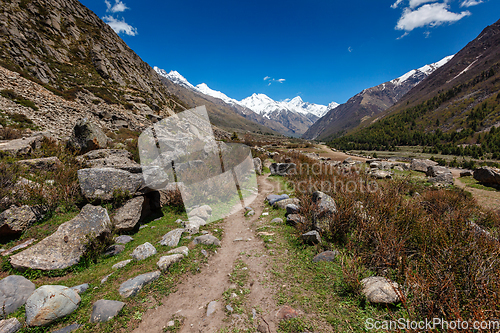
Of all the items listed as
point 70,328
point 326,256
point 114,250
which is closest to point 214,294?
point 70,328

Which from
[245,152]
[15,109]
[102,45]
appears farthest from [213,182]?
[102,45]

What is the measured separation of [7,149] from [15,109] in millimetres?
10434

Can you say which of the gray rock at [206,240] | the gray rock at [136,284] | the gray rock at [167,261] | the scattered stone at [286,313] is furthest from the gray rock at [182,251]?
the scattered stone at [286,313]

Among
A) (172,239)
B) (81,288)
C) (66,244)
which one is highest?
(66,244)

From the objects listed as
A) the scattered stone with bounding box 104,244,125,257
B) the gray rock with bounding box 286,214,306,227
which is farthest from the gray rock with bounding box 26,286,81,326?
the gray rock with bounding box 286,214,306,227

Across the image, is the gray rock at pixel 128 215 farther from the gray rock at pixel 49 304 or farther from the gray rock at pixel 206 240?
the gray rock at pixel 49 304

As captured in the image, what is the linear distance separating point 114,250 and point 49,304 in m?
2.19

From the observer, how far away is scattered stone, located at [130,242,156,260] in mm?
4679

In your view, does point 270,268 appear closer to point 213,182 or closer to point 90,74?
point 213,182

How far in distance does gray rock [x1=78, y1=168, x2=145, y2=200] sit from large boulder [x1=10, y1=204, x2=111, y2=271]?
113 centimetres

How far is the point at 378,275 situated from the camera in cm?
378

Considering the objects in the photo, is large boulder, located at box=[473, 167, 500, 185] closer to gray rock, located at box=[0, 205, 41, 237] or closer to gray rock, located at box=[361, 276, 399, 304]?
gray rock, located at box=[361, 276, 399, 304]

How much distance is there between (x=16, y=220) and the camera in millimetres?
4723

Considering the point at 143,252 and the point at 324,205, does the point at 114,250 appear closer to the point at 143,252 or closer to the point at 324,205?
the point at 143,252
